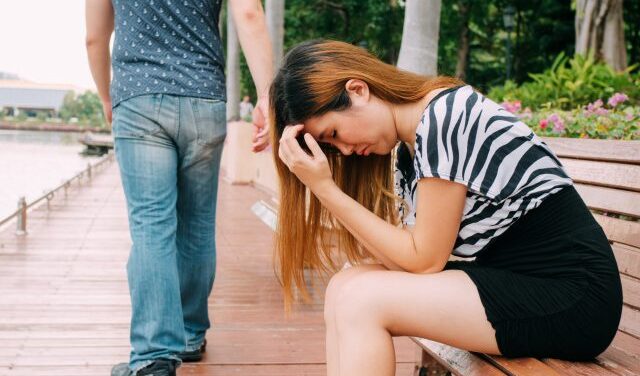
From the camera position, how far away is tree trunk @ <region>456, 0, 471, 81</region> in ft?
76.3

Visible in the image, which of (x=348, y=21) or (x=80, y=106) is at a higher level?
(x=348, y=21)

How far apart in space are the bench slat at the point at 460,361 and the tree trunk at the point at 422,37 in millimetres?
3587

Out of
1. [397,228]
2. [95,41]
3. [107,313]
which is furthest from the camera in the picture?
[107,313]

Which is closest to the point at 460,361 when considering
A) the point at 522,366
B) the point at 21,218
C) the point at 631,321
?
the point at 522,366

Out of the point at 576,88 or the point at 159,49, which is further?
the point at 576,88

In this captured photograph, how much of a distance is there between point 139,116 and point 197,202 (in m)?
0.45

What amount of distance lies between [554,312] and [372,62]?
0.84 metres

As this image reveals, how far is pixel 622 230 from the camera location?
2387 millimetres


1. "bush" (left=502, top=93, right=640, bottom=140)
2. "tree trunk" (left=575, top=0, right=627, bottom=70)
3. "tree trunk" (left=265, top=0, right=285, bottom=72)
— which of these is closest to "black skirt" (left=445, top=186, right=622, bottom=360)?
"bush" (left=502, top=93, right=640, bottom=140)

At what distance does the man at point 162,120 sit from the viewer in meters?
2.63

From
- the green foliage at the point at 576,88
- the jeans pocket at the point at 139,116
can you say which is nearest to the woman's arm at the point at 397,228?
the jeans pocket at the point at 139,116

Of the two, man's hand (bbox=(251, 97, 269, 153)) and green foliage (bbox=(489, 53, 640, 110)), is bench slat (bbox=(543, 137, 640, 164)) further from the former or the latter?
green foliage (bbox=(489, 53, 640, 110))

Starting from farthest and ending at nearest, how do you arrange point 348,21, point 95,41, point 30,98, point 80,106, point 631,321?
point 30,98 < point 80,106 < point 348,21 < point 95,41 < point 631,321

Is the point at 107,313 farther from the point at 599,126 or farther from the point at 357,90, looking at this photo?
the point at 599,126
